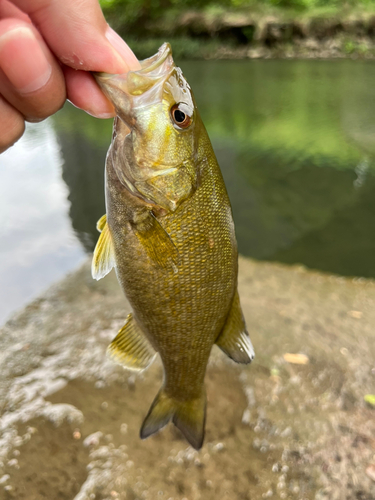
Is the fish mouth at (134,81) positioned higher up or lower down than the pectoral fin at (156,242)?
higher up

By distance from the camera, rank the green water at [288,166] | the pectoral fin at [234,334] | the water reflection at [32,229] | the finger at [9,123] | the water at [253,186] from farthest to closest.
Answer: the green water at [288,166] < the water at [253,186] < the water reflection at [32,229] < the pectoral fin at [234,334] < the finger at [9,123]

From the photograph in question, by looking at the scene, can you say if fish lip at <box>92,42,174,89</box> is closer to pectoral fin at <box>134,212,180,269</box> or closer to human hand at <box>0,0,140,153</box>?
human hand at <box>0,0,140,153</box>

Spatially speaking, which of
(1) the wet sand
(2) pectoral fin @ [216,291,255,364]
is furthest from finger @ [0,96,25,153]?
(1) the wet sand

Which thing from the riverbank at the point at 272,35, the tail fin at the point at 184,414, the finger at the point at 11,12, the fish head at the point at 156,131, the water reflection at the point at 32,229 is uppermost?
the finger at the point at 11,12

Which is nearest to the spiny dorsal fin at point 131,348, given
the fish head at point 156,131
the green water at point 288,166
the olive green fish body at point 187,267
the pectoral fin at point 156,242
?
the olive green fish body at point 187,267

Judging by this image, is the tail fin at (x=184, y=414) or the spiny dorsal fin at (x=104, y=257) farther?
the tail fin at (x=184, y=414)

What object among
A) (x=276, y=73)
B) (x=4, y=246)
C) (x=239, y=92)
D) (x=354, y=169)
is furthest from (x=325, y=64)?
(x=4, y=246)

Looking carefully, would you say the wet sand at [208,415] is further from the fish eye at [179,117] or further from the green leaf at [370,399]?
the fish eye at [179,117]

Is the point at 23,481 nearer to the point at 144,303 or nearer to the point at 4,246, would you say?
the point at 144,303

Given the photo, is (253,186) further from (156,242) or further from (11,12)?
(11,12)
